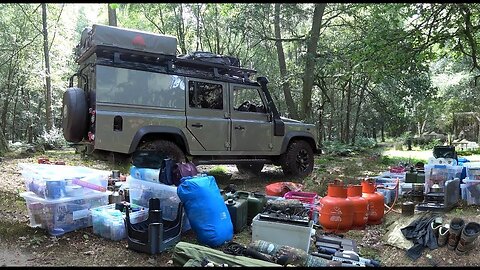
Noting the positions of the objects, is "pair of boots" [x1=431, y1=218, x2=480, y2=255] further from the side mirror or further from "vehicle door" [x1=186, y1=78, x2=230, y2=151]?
the side mirror

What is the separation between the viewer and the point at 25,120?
29484 millimetres

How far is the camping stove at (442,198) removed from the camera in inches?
190

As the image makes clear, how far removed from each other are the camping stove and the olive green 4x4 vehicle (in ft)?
10.6

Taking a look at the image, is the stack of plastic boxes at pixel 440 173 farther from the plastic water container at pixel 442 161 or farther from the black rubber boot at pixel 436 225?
the black rubber boot at pixel 436 225

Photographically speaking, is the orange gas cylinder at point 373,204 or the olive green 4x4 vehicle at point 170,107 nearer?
the orange gas cylinder at point 373,204

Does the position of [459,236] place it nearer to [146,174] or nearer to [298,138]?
[146,174]

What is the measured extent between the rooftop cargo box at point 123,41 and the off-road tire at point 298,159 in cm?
314

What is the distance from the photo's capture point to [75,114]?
19.0 feet

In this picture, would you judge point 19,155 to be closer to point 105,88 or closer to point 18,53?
point 105,88

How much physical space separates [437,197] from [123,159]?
4687 mm

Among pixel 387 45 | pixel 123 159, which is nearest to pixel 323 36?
pixel 387 45

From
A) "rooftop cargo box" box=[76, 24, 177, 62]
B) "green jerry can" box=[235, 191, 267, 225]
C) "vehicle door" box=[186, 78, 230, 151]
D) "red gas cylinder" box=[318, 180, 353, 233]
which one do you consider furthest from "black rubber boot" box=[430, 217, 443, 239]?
"rooftop cargo box" box=[76, 24, 177, 62]

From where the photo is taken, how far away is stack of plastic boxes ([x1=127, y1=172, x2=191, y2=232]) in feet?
14.6

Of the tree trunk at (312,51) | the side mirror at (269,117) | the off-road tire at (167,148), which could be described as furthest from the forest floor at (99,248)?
the tree trunk at (312,51)
